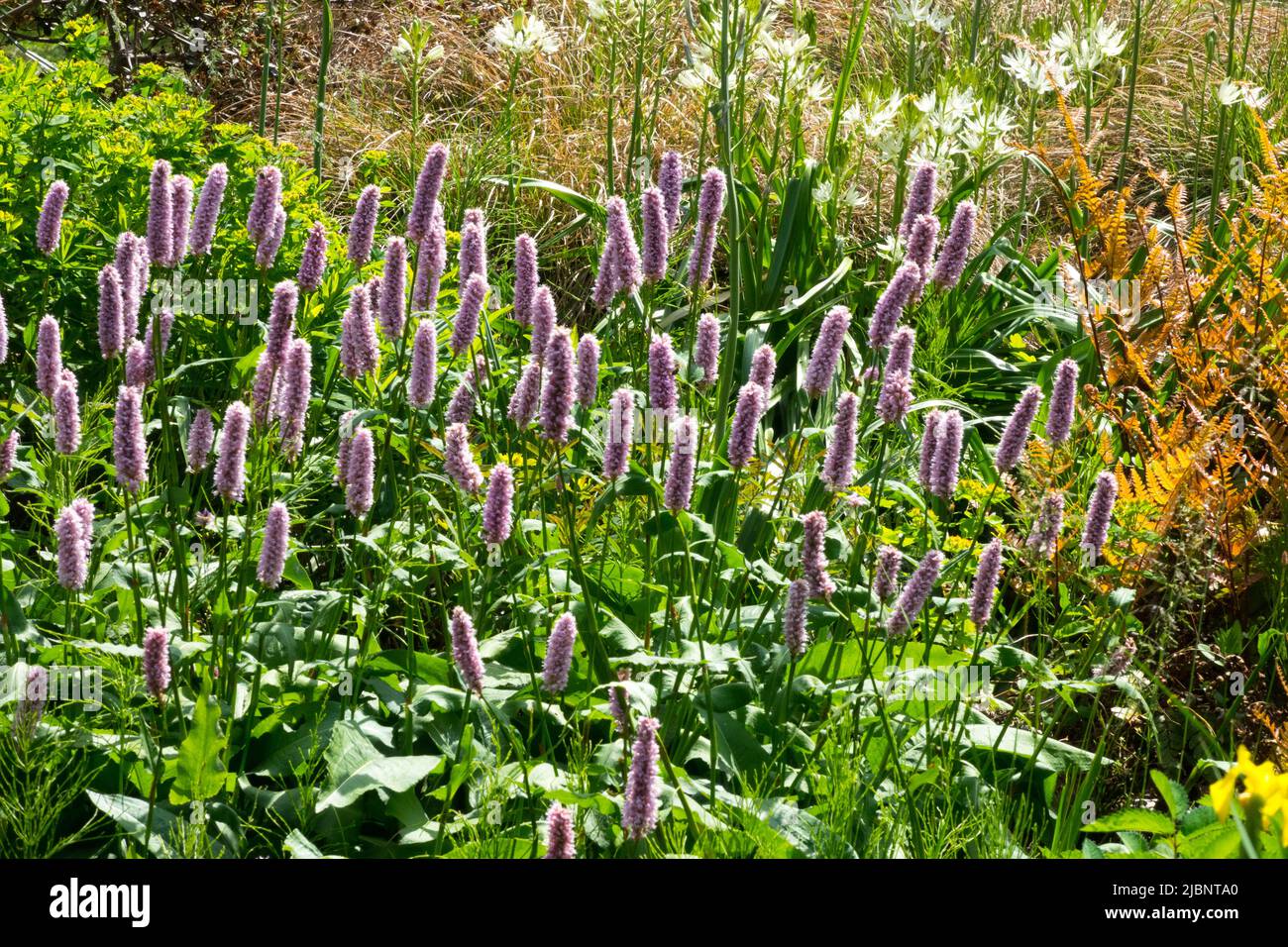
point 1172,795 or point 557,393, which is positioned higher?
point 557,393

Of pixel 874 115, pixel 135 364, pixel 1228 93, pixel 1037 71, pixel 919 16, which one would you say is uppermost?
pixel 919 16

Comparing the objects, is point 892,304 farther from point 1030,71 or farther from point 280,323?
point 1030,71

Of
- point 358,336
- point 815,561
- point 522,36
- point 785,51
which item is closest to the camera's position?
point 815,561

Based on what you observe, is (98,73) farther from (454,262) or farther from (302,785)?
(302,785)

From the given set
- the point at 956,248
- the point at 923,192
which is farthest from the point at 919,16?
the point at 956,248

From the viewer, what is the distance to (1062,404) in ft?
7.78

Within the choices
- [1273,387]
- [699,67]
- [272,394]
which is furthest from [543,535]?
[1273,387]

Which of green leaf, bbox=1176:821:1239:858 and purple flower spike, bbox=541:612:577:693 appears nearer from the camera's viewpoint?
purple flower spike, bbox=541:612:577:693

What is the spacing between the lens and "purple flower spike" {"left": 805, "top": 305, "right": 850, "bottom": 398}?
244cm

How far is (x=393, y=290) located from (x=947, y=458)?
0.99 meters

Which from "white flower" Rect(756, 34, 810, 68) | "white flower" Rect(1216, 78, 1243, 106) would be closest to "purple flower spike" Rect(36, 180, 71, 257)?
"white flower" Rect(756, 34, 810, 68)

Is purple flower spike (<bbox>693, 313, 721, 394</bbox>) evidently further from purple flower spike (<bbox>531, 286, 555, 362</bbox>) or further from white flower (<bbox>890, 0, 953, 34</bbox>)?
white flower (<bbox>890, 0, 953, 34</bbox>)

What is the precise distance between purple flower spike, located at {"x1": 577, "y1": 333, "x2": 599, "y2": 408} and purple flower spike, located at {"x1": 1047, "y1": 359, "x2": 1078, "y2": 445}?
760 millimetres

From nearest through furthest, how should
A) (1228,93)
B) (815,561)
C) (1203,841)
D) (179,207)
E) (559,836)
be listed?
(559,836) < (815,561) < (1203,841) < (179,207) < (1228,93)
